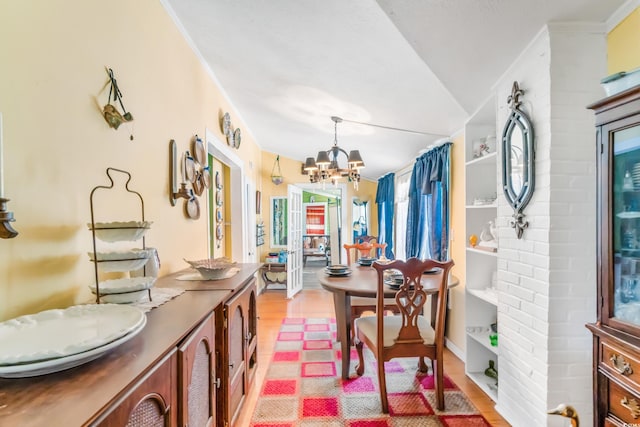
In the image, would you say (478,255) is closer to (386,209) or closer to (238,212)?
(238,212)

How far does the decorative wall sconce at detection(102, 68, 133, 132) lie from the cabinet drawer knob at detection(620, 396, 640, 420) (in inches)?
90.0

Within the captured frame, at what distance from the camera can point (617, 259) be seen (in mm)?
1185

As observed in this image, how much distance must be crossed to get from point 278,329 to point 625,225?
3.21 m

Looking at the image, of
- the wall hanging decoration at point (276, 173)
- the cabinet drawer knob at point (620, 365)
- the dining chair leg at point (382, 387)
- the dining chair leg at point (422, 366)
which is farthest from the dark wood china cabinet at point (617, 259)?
the wall hanging decoration at point (276, 173)

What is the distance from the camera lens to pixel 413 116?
2.68m

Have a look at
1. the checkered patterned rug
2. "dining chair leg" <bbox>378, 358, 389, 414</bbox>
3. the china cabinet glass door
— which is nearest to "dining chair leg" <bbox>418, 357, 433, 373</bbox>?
the checkered patterned rug

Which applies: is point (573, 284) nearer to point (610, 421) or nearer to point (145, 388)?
point (610, 421)

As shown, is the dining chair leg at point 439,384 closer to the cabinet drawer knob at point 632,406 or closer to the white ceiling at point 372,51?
the cabinet drawer knob at point 632,406

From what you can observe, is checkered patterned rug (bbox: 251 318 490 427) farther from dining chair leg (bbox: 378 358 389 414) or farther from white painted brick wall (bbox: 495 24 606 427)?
white painted brick wall (bbox: 495 24 606 427)

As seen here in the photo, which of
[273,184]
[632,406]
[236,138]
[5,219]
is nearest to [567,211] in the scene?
[632,406]

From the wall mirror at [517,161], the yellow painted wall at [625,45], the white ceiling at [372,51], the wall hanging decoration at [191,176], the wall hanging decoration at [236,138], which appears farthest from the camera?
the wall hanging decoration at [236,138]

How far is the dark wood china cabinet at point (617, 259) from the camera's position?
110 centimetres

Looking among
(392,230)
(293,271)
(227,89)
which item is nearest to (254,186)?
(293,271)

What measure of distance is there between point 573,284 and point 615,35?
1190 millimetres
